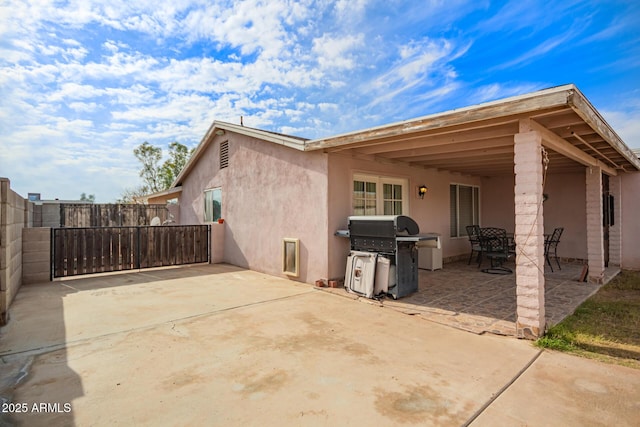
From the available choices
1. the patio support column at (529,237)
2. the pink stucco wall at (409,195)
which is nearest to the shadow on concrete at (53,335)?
the pink stucco wall at (409,195)

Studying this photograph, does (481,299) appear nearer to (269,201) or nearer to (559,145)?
(559,145)

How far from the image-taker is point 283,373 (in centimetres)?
272

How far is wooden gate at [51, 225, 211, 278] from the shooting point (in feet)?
22.7

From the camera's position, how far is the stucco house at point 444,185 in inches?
141

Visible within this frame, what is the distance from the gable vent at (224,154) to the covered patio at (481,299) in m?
5.63

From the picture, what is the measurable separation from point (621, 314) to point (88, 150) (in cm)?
2163

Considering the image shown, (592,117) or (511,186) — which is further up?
(592,117)

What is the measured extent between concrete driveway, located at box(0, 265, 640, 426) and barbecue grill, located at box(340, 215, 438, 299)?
85 centimetres

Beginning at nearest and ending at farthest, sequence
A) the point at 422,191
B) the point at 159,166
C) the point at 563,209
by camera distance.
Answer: the point at 422,191 < the point at 563,209 < the point at 159,166

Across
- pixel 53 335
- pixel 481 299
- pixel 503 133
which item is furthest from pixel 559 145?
pixel 53 335

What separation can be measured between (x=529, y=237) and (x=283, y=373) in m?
3.09

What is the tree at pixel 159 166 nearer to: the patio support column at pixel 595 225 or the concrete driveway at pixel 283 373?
the concrete driveway at pixel 283 373

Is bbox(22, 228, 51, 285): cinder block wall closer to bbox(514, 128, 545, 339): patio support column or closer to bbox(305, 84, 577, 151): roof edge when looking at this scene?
bbox(305, 84, 577, 151): roof edge

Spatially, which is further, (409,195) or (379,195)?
(409,195)
